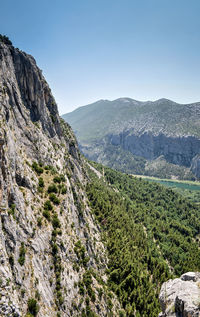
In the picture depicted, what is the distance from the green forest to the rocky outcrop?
59.7 feet

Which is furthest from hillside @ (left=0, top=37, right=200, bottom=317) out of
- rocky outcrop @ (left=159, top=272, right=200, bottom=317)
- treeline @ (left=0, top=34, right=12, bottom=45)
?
rocky outcrop @ (left=159, top=272, right=200, bottom=317)

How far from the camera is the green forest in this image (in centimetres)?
4138

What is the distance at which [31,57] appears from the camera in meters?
49.1

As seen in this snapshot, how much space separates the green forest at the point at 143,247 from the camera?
41375 mm

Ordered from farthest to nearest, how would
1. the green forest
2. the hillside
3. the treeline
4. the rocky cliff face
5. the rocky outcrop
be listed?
the treeline, the green forest, the hillside, the rocky cliff face, the rocky outcrop

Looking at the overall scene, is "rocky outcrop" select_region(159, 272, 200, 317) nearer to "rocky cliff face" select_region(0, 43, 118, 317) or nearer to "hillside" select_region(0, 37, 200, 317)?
"hillside" select_region(0, 37, 200, 317)

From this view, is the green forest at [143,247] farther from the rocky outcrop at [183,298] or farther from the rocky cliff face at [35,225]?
the rocky outcrop at [183,298]

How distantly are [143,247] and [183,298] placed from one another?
50462 millimetres

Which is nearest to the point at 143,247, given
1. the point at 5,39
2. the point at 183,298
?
the point at 183,298

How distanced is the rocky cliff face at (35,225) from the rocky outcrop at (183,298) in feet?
48.8

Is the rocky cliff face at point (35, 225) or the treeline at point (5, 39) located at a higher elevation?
the treeline at point (5, 39)

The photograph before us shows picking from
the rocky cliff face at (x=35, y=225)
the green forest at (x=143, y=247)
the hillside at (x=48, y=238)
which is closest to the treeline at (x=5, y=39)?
the hillside at (x=48, y=238)

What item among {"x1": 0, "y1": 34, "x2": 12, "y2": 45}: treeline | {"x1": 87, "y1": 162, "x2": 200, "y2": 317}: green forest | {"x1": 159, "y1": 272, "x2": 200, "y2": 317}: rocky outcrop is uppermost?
{"x1": 0, "y1": 34, "x2": 12, "y2": 45}: treeline

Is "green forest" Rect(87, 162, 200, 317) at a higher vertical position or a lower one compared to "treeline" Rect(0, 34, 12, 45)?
lower
